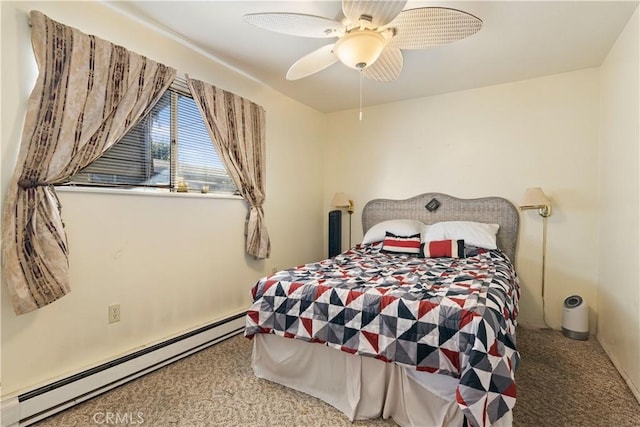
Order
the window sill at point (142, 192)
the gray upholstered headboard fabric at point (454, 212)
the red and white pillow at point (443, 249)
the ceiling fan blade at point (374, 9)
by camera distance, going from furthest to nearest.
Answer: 1. the gray upholstered headboard fabric at point (454, 212)
2. the red and white pillow at point (443, 249)
3. the window sill at point (142, 192)
4. the ceiling fan blade at point (374, 9)

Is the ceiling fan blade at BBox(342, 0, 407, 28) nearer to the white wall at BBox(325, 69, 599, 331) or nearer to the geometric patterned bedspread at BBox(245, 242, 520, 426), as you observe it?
the geometric patterned bedspread at BBox(245, 242, 520, 426)

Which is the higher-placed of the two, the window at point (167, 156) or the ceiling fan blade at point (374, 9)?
the ceiling fan blade at point (374, 9)

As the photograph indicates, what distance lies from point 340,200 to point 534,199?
2013 millimetres

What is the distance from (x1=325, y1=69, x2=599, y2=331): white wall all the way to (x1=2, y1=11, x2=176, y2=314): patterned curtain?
9.69ft

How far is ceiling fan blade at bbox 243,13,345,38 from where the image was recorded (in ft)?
5.40

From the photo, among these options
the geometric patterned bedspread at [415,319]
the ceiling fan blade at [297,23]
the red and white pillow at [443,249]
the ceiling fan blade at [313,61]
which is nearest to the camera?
the geometric patterned bedspread at [415,319]

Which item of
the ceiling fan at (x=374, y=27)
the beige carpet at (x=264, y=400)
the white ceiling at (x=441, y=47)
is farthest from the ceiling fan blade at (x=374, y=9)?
the beige carpet at (x=264, y=400)

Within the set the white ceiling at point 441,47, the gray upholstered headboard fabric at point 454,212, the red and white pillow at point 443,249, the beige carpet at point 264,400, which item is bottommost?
the beige carpet at point 264,400

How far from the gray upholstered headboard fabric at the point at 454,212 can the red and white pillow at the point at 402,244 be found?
0.53 m

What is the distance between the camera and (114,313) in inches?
83.5

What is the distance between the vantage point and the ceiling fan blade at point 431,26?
1647 mm

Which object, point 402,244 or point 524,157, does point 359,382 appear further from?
point 524,157

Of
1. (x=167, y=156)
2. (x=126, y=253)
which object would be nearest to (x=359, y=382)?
(x=126, y=253)

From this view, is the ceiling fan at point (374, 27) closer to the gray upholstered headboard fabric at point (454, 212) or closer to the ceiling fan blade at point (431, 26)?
the ceiling fan blade at point (431, 26)
